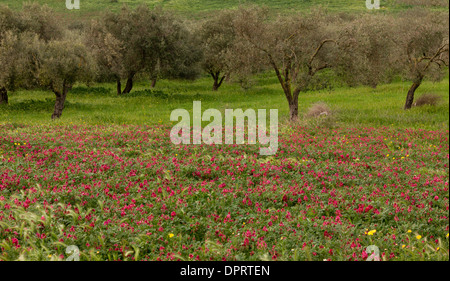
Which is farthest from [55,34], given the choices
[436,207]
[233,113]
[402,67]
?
[436,207]

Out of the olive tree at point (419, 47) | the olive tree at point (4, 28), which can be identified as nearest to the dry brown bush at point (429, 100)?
the olive tree at point (419, 47)

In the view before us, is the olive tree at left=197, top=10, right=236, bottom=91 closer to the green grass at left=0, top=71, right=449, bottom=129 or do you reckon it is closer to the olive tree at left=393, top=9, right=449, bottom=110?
the green grass at left=0, top=71, right=449, bottom=129

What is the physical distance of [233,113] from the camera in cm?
2827

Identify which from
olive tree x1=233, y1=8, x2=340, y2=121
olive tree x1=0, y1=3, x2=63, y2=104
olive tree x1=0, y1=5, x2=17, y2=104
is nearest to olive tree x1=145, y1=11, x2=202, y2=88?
olive tree x1=0, y1=3, x2=63, y2=104

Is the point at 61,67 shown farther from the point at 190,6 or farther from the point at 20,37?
the point at 190,6

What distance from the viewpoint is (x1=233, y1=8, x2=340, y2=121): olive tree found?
22.8 meters

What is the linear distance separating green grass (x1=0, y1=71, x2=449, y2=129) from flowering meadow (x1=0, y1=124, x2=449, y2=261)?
25.6 feet

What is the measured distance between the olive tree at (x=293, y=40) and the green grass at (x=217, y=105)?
231 centimetres

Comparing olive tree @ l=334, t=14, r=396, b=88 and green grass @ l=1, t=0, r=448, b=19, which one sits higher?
green grass @ l=1, t=0, r=448, b=19

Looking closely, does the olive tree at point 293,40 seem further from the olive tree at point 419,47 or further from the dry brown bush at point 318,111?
the olive tree at point 419,47

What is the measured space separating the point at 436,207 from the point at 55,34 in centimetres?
3546

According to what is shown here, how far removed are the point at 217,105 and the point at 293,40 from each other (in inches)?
418
